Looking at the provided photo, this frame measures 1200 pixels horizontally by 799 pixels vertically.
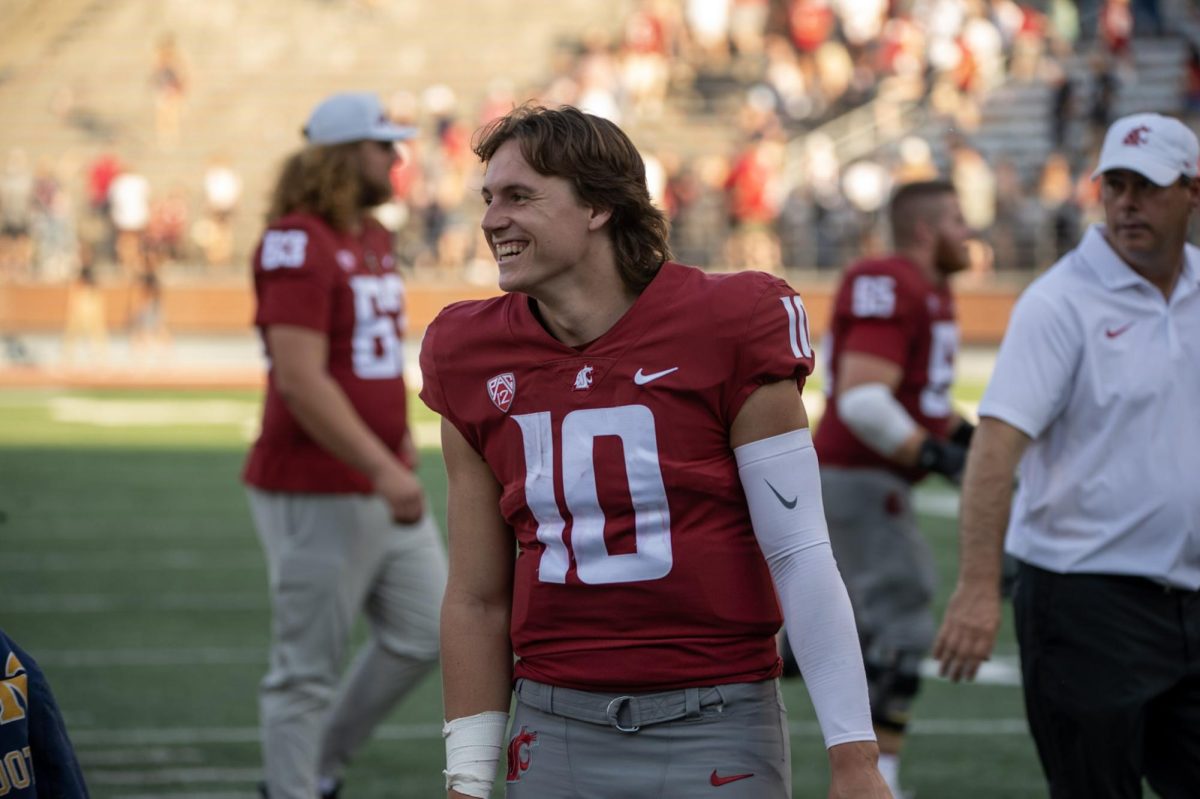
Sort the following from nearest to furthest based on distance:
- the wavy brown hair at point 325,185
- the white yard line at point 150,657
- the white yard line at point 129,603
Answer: the wavy brown hair at point 325,185 → the white yard line at point 150,657 → the white yard line at point 129,603

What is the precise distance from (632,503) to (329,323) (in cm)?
251

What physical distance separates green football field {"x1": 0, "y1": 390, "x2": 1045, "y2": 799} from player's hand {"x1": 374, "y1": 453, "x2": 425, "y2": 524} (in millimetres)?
1410

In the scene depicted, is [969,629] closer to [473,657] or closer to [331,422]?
[473,657]

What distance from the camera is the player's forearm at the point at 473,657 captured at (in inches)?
127

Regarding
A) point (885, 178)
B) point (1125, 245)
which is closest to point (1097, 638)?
point (1125, 245)

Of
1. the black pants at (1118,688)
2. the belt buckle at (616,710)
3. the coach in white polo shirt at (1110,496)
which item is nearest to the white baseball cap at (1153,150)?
the coach in white polo shirt at (1110,496)

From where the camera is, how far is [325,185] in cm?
544

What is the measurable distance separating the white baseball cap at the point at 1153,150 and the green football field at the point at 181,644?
108 inches

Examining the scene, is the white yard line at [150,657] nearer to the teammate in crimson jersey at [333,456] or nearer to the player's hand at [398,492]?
the teammate in crimson jersey at [333,456]

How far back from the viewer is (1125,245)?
4.21m

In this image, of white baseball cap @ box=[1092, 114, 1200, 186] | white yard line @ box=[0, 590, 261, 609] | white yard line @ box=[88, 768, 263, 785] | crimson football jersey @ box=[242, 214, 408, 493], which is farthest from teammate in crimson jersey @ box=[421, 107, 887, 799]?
white yard line @ box=[0, 590, 261, 609]

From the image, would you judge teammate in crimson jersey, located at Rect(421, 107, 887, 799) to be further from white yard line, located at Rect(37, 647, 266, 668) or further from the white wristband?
white yard line, located at Rect(37, 647, 266, 668)

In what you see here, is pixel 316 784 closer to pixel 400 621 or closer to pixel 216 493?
pixel 400 621

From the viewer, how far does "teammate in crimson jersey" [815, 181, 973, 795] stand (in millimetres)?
6172
